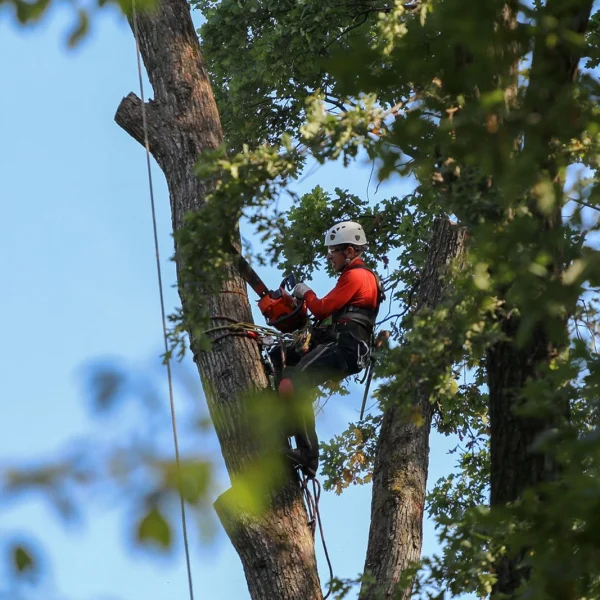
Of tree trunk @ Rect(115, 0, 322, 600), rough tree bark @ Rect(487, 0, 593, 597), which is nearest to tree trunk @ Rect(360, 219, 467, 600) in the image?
tree trunk @ Rect(115, 0, 322, 600)

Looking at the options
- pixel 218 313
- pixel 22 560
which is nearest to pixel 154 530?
pixel 22 560

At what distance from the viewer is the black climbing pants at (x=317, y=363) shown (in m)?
6.05

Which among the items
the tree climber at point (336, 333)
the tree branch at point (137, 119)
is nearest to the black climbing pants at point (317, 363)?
the tree climber at point (336, 333)

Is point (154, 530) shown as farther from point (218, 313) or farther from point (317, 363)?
point (317, 363)

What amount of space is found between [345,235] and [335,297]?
642mm

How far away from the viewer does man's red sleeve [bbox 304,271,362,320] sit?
21.8 ft

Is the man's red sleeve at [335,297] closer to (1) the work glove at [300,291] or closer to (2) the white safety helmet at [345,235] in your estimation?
(1) the work glove at [300,291]

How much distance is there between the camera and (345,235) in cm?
728

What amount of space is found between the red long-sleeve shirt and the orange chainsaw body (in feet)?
0.37

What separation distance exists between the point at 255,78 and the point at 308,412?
856 cm

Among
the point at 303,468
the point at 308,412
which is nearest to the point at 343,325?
the point at 303,468

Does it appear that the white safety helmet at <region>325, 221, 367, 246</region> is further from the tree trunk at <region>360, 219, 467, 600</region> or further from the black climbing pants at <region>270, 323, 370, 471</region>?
the black climbing pants at <region>270, 323, 370, 471</region>

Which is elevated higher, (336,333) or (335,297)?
(335,297)

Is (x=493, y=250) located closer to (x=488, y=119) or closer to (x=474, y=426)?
(x=488, y=119)
